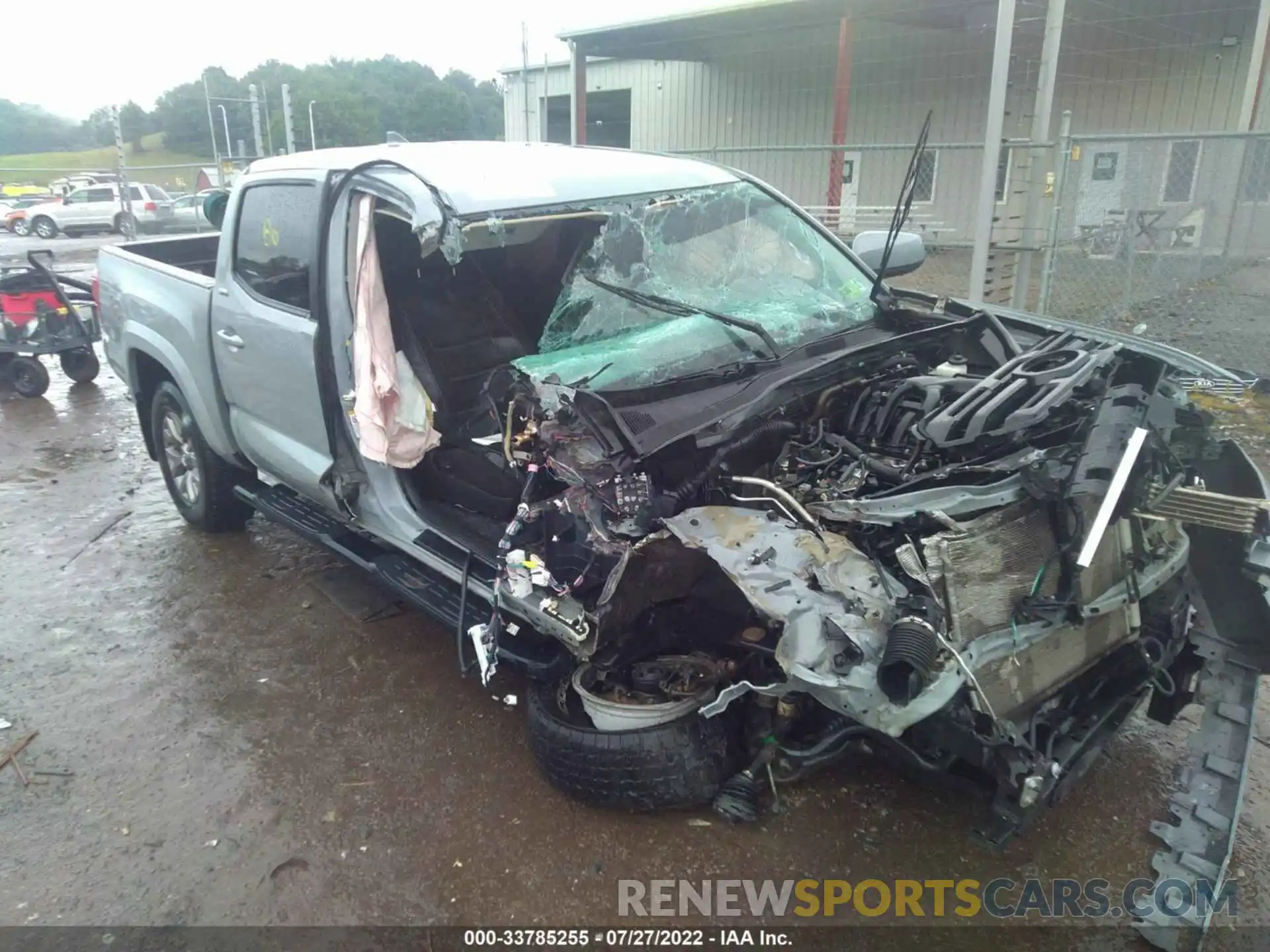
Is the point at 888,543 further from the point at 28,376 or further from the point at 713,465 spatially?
the point at 28,376

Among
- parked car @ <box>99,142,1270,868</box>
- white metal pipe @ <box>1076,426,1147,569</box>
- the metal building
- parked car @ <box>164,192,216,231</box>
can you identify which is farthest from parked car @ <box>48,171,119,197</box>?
white metal pipe @ <box>1076,426,1147,569</box>

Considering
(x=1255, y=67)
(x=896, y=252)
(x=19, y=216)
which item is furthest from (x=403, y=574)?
(x=19, y=216)

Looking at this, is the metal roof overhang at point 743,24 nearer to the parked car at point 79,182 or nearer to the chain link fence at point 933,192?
the chain link fence at point 933,192

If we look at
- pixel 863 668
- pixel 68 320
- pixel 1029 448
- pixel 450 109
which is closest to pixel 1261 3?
pixel 1029 448

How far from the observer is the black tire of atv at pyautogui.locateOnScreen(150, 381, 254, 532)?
16.3 ft

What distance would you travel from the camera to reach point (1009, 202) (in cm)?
786

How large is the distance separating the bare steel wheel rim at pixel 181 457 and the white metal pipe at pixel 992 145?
603cm

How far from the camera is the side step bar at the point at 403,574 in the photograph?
2.97 m

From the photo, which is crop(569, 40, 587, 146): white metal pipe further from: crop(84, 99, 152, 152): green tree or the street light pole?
crop(84, 99, 152, 152): green tree

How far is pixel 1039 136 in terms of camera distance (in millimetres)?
7508

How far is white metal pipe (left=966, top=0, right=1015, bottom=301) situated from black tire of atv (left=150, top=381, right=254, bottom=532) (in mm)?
5873

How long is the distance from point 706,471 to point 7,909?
2.48m

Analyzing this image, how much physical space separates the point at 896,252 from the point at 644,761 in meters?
2.69

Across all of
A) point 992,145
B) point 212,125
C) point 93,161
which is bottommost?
point 992,145
